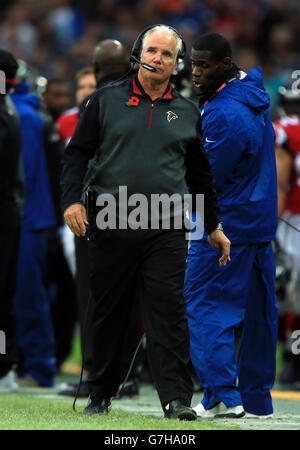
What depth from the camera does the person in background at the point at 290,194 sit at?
9211 mm

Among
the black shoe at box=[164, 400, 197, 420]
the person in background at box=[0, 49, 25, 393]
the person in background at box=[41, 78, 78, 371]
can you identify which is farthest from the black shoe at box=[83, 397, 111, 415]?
the person in background at box=[41, 78, 78, 371]

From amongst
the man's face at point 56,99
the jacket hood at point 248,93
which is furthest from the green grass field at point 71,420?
the man's face at point 56,99

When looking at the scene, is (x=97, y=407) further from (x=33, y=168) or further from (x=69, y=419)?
(x=33, y=168)

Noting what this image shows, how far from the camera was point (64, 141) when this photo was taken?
9703mm

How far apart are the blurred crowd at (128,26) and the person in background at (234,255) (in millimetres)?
10514

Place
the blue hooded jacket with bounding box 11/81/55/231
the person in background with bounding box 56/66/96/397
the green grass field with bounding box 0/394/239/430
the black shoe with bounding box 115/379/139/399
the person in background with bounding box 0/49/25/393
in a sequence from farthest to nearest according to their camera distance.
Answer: the blue hooded jacket with bounding box 11/81/55/231 → the person in background with bounding box 0/49/25/393 → the black shoe with bounding box 115/379/139/399 → the person in background with bounding box 56/66/96/397 → the green grass field with bounding box 0/394/239/430

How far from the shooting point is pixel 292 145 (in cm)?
920

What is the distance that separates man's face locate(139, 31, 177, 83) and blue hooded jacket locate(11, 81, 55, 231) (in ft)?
10.6

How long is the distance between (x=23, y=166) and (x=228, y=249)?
3.37m

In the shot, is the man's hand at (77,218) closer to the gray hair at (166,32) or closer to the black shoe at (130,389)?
the gray hair at (166,32)

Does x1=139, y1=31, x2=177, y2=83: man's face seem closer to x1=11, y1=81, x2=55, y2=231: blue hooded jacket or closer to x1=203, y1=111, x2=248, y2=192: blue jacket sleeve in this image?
x1=203, y1=111, x2=248, y2=192: blue jacket sleeve

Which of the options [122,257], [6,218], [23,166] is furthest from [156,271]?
[23,166]

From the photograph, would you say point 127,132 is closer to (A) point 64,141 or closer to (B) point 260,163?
(B) point 260,163

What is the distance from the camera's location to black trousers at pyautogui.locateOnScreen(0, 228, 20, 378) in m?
8.10
